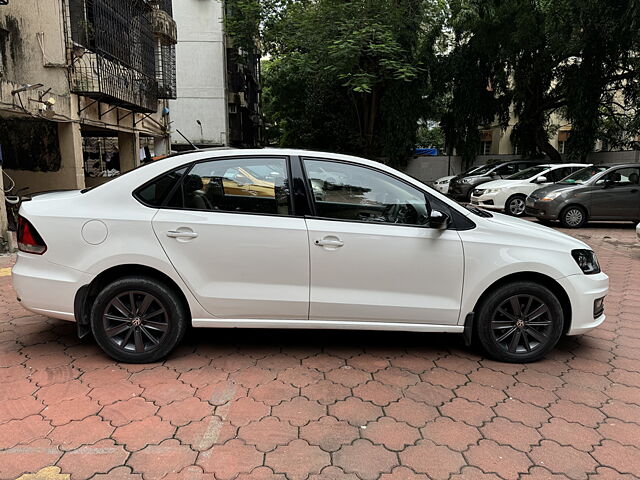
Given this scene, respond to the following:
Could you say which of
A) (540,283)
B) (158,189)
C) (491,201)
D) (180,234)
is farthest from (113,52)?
(540,283)

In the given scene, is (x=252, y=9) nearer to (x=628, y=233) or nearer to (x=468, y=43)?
(x=468, y=43)

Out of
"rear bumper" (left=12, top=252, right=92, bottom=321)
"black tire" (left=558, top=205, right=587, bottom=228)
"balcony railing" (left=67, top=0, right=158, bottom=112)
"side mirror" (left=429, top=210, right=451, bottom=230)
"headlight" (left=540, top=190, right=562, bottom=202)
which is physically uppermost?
"balcony railing" (left=67, top=0, right=158, bottom=112)

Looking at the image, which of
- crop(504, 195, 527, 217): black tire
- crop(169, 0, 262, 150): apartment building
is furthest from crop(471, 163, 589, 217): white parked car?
crop(169, 0, 262, 150): apartment building

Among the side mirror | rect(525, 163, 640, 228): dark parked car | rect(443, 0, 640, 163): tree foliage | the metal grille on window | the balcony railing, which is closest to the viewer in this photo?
the side mirror

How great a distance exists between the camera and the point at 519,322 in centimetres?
354

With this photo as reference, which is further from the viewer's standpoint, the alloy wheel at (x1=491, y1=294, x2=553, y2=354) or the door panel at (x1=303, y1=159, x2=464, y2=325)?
the alloy wheel at (x1=491, y1=294, x2=553, y2=354)

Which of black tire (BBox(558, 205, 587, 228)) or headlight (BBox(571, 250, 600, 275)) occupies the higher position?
headlight (BBox(571, 250, 600, 275))

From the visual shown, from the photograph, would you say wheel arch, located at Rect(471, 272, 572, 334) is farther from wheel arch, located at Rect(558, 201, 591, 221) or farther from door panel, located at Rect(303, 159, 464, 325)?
wheel arch, located at Rect(558, 201, 591, 221)

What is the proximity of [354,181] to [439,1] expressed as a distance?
53.0 ft

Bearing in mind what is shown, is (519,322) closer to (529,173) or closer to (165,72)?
(529,173)

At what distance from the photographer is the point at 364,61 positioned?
704 inches

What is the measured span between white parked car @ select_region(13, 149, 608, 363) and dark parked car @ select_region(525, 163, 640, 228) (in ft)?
27.0

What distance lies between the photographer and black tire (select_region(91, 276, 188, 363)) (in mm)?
3381

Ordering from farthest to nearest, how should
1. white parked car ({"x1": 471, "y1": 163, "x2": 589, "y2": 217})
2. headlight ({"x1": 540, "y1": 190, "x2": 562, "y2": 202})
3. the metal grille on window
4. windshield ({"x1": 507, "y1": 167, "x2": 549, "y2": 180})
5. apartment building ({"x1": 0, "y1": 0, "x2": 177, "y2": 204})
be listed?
the metal grille on window
windshield ({"x1": 507, "y1": 167, "x2": 549, "y2": 180})
white parked car ({"x1": 471, "y1": 163, "x2": 589, "y2": 217})
headlight ({"x1": 540, "y1": 190, "x2": 562, "y2": 202})
apartment building ({"x1": 0, "y1": 0, "x2": 177, "y2": 204})
